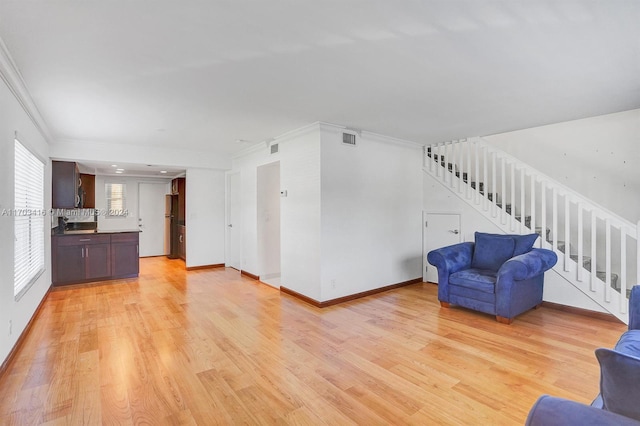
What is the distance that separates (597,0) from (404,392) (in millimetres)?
2761

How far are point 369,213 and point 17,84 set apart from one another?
13.7 feet

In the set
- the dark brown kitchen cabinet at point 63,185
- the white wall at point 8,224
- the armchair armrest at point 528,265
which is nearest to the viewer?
the white wall at point 8,224

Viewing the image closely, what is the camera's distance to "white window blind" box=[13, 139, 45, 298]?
3162 mm

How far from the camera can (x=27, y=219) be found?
142 inches

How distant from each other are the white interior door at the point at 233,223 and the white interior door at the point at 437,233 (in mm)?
3741

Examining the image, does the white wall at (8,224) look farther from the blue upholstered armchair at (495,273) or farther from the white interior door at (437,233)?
the white interior door at (437,233)

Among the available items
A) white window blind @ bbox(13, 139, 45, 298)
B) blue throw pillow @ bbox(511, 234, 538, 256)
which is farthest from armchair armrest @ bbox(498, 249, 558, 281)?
white window blind @ bbox(13, 139, 45, 298)

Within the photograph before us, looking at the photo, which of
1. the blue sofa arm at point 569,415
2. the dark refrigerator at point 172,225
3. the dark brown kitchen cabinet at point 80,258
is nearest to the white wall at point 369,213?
the blue sofa arm at point 569,415

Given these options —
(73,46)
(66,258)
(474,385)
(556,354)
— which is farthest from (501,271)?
(66,258)

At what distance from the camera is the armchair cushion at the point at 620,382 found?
0.94 meters

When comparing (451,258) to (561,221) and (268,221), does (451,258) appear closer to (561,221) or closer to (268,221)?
(561,221)

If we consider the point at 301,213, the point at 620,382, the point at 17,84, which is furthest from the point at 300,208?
the point at 620,382

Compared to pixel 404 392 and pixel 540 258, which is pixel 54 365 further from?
pixel 540 258

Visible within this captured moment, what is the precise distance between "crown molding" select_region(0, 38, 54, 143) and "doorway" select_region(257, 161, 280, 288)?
310 centimetres
